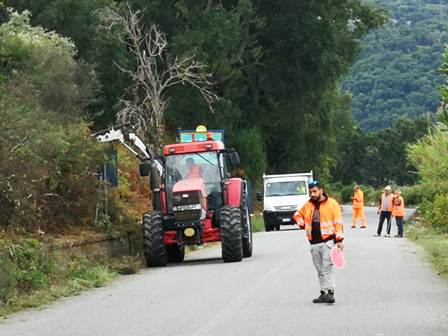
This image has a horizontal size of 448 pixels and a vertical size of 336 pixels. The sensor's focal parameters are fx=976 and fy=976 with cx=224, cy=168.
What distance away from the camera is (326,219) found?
14633mm

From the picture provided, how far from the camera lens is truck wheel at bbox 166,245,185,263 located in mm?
23766

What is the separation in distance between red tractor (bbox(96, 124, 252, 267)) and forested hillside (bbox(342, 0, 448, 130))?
10120 centimetres

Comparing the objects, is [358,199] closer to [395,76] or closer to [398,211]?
[398,211]

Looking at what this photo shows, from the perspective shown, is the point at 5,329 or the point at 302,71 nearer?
the point at 5,329

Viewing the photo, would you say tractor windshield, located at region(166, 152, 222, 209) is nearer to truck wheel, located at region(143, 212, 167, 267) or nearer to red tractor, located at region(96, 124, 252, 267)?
red tractor, located at region(96, 124, 252, 267)

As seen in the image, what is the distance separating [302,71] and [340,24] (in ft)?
10.2

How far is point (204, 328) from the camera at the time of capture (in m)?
11.9

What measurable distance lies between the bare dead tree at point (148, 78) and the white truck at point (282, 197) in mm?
4940

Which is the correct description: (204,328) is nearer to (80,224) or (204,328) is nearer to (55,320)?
(55,320)

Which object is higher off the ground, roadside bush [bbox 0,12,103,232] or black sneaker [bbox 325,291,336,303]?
roadside bush [bbox 0,12,103,232]

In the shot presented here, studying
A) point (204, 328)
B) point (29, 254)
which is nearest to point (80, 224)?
point (29, 254)

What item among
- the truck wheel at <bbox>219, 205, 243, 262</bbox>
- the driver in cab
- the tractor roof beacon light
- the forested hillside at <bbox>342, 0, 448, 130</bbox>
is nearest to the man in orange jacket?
the truck wheel at <bbox>219, 205, 243, 262</bbox>

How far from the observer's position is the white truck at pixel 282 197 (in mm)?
40938

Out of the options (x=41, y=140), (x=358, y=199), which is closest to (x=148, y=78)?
(x=358, y=199)
